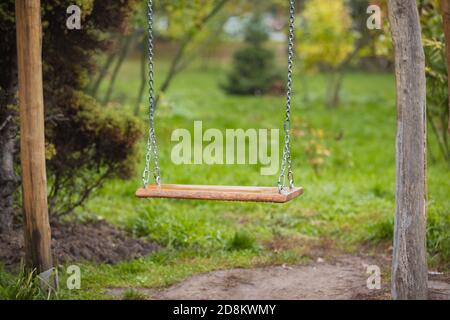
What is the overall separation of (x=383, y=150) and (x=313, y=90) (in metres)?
11.1

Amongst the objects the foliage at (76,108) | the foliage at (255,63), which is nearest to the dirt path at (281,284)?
the foliage at (76,108)

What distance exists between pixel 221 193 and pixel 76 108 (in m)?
2.49

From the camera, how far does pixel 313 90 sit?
23.0m

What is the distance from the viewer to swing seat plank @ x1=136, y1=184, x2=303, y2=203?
5.00 meters

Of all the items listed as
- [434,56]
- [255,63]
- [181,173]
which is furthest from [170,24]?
[255,63]

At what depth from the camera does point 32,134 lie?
5.37 m

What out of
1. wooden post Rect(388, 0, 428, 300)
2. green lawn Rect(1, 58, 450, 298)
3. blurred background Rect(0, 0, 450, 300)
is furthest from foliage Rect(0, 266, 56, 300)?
wooden post Rect(388, 0, 428, 300)

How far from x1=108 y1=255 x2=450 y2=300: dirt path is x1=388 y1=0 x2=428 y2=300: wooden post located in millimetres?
435

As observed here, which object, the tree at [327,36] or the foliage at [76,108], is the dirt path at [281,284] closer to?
the foliage at [76,108]

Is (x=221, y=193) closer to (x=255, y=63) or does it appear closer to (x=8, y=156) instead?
(x=8, y=156)

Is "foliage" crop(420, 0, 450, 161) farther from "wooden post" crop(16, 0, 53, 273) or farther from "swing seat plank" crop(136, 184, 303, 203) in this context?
"wooden post" crop(16, 0, 53, 273)

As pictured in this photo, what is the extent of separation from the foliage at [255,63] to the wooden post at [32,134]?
15403 millimetres

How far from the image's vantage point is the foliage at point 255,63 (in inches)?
809

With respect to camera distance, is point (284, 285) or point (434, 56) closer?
point (284, 285)
